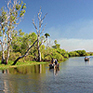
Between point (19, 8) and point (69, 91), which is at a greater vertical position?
point (19, 8)

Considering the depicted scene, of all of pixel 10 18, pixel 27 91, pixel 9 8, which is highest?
pixel 9 8

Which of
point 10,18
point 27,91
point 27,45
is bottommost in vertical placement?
point 27,91

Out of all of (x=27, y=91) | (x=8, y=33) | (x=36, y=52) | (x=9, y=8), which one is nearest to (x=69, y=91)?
(x=27, y=91)

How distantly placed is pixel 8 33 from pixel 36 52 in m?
20.6

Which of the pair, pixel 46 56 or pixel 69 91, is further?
pixel 46 56

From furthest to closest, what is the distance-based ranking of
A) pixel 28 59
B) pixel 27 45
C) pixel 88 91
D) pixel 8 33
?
pixel 27 45, pixel 28 59, pixel 8 33, pixel 88 91

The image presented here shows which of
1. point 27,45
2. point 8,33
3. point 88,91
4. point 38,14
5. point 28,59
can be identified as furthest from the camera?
point 27,45

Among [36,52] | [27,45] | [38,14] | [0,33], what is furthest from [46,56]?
[0,33]

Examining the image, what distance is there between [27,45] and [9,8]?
68.0 ft

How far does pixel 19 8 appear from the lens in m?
33.9

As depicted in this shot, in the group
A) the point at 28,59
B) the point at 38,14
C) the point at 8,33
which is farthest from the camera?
the point at 28,59

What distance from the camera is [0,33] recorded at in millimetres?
35188

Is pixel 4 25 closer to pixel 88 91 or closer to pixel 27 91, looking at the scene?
pixel 27 91

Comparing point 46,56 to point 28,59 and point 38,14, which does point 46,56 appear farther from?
point 38,14
